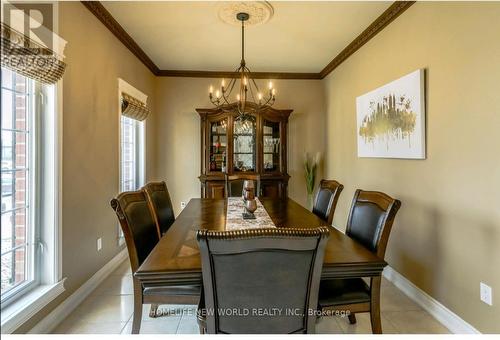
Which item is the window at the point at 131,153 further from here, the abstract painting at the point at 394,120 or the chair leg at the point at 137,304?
the abstract painting at the point at 394,120

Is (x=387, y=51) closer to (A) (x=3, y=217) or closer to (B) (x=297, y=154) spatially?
(B) (x=297, y=154)

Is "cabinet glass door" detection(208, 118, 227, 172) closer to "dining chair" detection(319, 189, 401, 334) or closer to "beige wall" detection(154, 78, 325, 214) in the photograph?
"beige wall" detection(154, 78, 325, 214)

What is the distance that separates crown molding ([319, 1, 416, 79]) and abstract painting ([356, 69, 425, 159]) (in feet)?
2.01

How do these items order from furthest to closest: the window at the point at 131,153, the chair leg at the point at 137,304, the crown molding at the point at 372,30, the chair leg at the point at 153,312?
the window at the point at 131,153 → the crown molding at the point at 372,30 → the chair leg at the point at 153,312 → the chair leg at the point at 137,304

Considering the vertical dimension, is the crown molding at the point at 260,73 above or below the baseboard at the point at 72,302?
above

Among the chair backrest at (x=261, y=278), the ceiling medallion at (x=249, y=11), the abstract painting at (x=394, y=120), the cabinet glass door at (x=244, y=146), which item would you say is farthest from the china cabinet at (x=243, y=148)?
the chair backrest at (x=261, y=278)

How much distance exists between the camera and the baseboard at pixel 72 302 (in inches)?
77.7

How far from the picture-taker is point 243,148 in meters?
4.54

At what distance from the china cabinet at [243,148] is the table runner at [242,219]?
1.76 meters

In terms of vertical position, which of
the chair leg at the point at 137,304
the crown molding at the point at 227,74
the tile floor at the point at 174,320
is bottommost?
the tile floor at the point at 174,320

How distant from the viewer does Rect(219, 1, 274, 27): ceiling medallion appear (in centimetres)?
250

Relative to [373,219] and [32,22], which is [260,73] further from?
[373,219]

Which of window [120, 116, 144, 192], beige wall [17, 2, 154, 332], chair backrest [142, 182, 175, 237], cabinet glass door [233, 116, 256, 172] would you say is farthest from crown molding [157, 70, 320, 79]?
chair backrest [142, 182, 175, 237]

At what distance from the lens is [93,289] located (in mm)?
2631
